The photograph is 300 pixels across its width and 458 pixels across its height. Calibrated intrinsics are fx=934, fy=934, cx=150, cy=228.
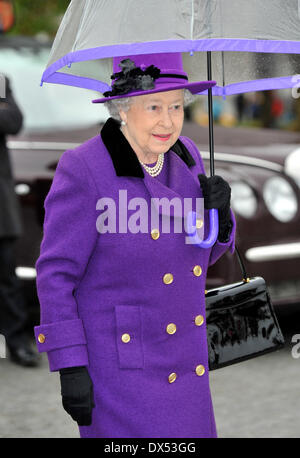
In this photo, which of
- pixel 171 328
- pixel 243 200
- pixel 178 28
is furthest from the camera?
pixel 243 200

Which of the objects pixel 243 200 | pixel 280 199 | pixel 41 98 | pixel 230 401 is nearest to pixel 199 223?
pixel 230 401

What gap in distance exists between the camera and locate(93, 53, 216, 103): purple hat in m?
2.61

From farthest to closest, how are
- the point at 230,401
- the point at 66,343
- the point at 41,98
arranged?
the point at 41,98
the point at 230,401
the point at 66,343

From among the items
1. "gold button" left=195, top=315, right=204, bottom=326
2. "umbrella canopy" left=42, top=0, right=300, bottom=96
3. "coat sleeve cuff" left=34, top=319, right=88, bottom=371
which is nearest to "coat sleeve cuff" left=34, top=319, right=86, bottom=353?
"coat sleeve cuff" left=34, top=319, right=88, bottom=371

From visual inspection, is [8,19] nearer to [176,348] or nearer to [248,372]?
[248,372]

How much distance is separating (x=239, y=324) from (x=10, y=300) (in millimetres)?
2923

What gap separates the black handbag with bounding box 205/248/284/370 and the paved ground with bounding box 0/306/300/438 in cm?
132

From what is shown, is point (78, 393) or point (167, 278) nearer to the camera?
point (78, 393)

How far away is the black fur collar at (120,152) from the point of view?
267 cm

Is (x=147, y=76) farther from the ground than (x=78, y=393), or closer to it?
farther from the ground

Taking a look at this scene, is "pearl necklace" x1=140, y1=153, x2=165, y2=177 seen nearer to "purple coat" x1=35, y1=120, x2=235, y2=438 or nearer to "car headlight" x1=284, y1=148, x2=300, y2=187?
"purple coat" x1=35, y1=120, x2=235, y2=438

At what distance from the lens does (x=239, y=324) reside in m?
3.03

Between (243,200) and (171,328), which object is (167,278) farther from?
(243,200)
